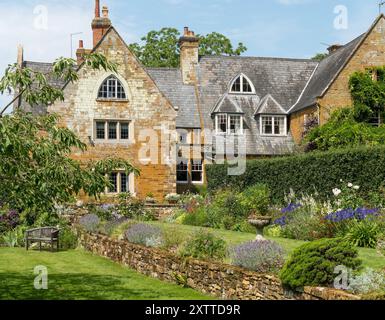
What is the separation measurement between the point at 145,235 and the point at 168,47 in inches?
1575

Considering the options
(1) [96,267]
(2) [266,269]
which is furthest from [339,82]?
(2) [266,269]

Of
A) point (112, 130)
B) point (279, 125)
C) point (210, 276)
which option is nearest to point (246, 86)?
point (279, 125)

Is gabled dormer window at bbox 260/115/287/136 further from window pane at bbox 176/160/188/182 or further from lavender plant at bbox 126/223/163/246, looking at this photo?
lavender plant at bbox 126/223/163/246

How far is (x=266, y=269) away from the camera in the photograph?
11797mm

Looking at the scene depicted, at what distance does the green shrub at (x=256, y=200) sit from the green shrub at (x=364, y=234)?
8.03 metres

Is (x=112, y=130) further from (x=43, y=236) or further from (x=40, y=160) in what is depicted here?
(x=40, y=160)

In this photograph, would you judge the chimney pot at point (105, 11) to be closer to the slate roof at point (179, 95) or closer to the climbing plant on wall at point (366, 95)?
the slate roof at point (179, 95)

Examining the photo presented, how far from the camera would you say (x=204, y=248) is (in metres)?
14.2

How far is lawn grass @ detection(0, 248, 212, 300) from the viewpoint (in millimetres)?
12828

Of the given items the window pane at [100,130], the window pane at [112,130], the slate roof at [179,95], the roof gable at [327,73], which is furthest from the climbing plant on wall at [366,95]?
the window pane at [100,130]

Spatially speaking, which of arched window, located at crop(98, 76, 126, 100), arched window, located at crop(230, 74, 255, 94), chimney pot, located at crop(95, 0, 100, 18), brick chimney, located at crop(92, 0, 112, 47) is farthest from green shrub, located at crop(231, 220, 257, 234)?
chimney pot, located at crop(95, 0, 100, 18)

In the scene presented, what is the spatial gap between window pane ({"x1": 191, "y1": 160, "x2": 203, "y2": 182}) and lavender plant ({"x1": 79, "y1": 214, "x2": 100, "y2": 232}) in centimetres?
1544
